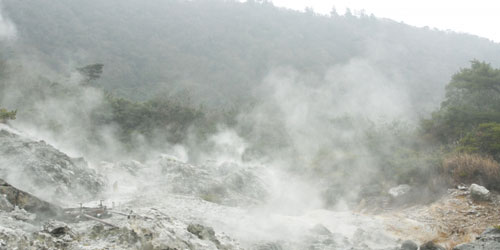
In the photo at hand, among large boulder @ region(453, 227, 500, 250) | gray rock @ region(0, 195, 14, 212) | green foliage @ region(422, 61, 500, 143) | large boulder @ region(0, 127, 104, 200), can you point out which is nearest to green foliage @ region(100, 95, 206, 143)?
large boulder @ region(0, 127, 104, 200)

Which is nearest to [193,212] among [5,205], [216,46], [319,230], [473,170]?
[319,230]

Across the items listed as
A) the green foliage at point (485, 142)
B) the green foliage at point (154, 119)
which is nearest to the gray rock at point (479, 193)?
the green foliage at point (485, 142)

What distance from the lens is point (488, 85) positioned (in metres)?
18.8

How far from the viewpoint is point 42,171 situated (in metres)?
10.5

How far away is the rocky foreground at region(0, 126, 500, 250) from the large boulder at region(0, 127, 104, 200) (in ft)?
0.09

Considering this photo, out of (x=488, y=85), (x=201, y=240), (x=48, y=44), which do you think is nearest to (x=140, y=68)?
(x=48, y=44)

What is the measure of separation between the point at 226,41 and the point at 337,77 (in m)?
23.0

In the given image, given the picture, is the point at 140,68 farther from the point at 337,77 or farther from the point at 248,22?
the point at 248,22

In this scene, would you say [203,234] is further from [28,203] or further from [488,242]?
[488,242]

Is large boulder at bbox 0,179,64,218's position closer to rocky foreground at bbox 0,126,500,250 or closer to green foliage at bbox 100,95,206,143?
rocky foreground at bbox 0,126,500,250

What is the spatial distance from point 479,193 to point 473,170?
165 cm

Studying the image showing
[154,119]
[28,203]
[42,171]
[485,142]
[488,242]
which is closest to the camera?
[28,203]

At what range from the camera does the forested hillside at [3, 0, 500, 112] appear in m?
45.0

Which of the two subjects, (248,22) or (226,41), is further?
(248,22)
